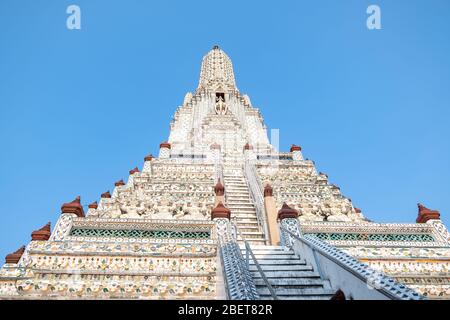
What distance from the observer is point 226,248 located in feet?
22.7

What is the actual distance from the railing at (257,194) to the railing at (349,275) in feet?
8.98

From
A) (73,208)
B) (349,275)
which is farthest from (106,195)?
(349,275)

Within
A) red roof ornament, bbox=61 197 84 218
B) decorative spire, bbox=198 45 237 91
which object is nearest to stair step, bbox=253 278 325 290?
red roof ornament, bbox=61 197 84 218

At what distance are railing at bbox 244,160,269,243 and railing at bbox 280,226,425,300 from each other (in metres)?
2.74

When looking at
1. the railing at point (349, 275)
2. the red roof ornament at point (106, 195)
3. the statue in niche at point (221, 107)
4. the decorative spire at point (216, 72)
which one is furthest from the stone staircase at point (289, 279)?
the decorative spire at point (216, 72)

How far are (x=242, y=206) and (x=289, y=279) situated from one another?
609 cm

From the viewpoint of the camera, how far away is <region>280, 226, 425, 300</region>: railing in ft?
12.1

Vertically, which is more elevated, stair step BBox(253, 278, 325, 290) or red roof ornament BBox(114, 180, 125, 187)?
red roof ornament BBox(114, 180, 125, 187)

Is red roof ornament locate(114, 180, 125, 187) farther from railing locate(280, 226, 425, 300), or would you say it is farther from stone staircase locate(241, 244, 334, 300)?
railing locate(280, 226, 425, 300)

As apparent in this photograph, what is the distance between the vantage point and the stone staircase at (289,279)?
5.46m
